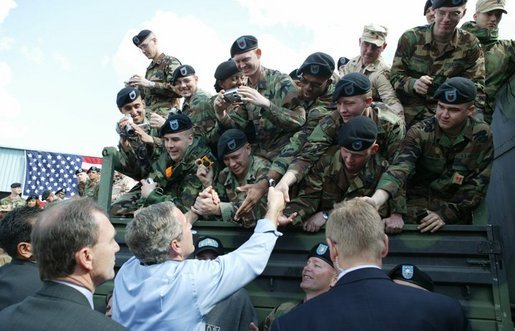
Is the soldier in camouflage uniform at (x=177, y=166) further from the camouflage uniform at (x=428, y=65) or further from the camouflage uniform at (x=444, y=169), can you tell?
the camouflage uniform at (x=428, y=65)

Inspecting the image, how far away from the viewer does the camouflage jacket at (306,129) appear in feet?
12.7

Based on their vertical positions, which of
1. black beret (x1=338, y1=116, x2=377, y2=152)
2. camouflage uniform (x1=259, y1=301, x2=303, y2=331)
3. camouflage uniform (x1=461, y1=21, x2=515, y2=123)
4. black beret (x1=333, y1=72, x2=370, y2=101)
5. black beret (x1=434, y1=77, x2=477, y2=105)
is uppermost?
camouflage uniform (x1=461, y1=21, x2=515, y2=123)

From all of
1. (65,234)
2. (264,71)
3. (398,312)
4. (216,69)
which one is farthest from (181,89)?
(398,312)

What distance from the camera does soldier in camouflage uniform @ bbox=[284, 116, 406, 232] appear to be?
3.29 meters

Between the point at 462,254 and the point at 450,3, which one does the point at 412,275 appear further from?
the point at 450,3

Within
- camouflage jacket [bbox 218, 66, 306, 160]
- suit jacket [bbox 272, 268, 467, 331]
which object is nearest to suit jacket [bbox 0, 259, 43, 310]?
suit jacket [bbox 272, 268, 467, 331]

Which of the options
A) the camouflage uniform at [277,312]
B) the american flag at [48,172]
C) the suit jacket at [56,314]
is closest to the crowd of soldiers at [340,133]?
the camouflage uniform at [277,312]

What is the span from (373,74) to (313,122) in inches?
42.2

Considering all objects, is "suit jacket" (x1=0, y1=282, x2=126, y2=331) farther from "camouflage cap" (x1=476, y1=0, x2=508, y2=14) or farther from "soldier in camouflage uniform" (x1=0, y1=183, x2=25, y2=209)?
"soldier in camouflage uniform" (x1=0, y1=183, x2=25, y2=209)

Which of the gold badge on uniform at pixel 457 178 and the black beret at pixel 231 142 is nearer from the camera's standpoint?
the gold badge on uniform at pixel 457 178

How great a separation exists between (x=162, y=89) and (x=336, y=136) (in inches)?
131

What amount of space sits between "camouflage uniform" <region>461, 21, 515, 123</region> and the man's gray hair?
329cm

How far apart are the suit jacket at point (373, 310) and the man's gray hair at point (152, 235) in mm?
774

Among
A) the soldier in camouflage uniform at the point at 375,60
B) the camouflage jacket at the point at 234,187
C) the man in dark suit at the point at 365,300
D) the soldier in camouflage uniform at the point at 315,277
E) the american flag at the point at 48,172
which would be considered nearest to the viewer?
the man in dark suit at the point at 365,300
